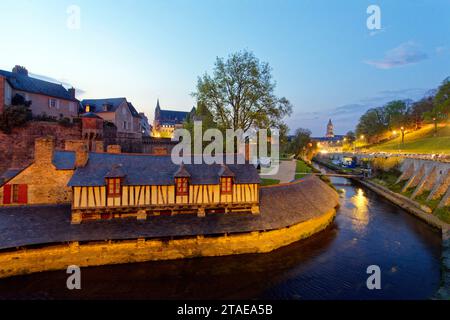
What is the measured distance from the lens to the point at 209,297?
38.4 feet

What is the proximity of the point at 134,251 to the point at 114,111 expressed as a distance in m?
29.3

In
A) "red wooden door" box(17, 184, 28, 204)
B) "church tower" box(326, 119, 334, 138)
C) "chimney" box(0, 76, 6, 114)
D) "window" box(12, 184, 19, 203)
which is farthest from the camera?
"church tower" box(326, 119, 334, 138)

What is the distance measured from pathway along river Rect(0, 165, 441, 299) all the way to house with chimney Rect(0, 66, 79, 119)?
76.0 feet

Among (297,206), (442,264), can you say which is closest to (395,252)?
(442,264)

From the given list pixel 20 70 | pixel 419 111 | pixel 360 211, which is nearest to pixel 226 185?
pixel 360 211

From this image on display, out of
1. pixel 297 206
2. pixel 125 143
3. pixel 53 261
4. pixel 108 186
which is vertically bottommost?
pixel 53 261

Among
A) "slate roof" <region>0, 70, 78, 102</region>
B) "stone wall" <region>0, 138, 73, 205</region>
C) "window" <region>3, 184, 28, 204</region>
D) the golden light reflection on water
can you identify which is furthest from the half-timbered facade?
"slate roof" <region>0, 70, 78, 102</region>

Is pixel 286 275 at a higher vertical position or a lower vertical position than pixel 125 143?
lower

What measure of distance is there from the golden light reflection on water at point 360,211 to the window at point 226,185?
11.8 m

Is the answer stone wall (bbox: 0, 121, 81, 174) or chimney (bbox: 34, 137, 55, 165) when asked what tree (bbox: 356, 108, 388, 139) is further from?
chimney (bbox: 34, 137, 55, 165)

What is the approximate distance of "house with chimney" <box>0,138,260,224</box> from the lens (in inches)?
610

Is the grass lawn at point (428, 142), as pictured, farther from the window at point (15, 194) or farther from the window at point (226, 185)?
the window at point (15, 194)

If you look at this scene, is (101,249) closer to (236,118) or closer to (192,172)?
(192,172)
